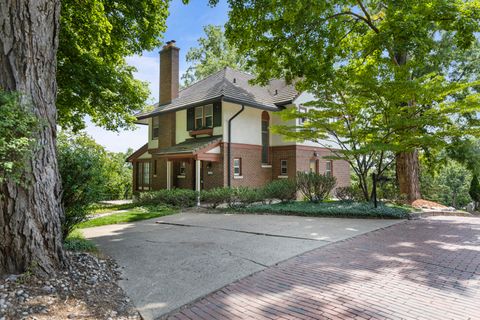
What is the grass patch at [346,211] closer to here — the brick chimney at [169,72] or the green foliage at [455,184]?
the brick chimney at [169,72]

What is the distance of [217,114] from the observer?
17.9 m

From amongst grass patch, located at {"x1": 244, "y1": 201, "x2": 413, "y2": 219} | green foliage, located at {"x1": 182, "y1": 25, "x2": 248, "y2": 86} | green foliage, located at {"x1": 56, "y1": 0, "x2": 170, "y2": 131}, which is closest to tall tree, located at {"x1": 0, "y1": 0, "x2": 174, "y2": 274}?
green foliage, located at {"x1": 56, "y1": 0, "x2": 170, "y2": 131}

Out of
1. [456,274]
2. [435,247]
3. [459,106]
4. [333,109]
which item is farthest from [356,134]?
[456,274]

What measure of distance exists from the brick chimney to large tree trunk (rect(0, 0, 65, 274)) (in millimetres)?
17325

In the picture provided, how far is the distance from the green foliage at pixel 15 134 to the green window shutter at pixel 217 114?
556 inches

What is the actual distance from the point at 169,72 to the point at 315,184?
1341 centimetres

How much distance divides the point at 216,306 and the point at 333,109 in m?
9.72

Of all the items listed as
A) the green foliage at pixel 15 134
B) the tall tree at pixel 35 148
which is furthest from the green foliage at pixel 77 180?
the green foliage at pixel 15 134

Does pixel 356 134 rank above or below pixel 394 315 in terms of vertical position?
above

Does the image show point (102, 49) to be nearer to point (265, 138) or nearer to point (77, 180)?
point (77, 180)

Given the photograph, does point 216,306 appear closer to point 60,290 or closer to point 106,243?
Result: point 60,290

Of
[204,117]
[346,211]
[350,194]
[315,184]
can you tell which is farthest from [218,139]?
[346,211]

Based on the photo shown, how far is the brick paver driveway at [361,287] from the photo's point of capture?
331 cm

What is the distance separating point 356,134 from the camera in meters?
11.6
